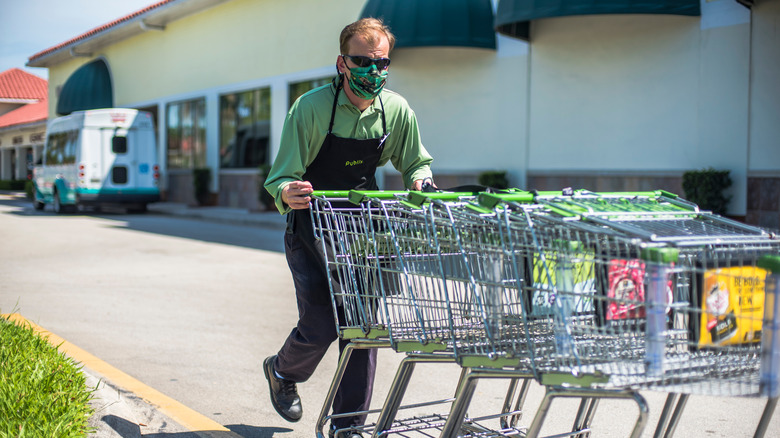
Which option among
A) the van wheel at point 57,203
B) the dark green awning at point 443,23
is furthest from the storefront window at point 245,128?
the dark green awning at point 443,23

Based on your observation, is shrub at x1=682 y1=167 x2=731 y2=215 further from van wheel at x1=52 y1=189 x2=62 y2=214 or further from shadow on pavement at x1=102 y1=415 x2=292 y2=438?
van wheel at x1=52 y1=189 x2=62 y2=214

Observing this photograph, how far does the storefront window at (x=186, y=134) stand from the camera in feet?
85.6

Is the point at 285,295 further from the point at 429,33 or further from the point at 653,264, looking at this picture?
the point at 429,33

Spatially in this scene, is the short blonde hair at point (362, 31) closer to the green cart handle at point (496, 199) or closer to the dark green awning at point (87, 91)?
the green cart handle at point (496, 199)

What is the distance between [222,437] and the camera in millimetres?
3996

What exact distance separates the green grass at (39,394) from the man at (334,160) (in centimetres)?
94

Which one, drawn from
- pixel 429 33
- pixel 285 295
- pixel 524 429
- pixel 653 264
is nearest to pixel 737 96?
pixel 429 33

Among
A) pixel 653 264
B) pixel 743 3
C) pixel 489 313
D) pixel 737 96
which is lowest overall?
pixel 489 313

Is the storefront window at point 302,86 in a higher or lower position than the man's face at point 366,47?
higher

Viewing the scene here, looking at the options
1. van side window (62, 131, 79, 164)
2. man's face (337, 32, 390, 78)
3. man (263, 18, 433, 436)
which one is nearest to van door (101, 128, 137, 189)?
van side window (62, 131, 79, 164)

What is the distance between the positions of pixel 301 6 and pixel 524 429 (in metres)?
19.0

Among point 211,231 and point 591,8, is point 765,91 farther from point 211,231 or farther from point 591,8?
point 211,231

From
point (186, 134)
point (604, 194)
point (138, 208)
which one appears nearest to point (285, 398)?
point (604, 194)

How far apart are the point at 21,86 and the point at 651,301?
210 feet
